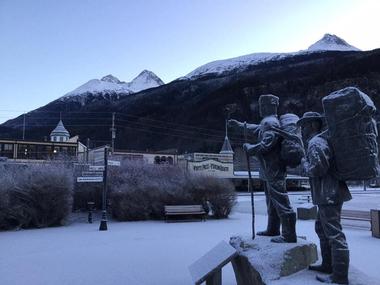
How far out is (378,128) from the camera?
5.42 m

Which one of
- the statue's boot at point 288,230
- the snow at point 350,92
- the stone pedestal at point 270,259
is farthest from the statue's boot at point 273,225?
the snow at point 350,92

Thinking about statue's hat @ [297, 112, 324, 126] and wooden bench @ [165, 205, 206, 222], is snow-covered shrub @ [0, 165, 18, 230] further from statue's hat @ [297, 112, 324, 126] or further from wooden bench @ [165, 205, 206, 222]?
statue's hat @ [297, 112, 324, 126]

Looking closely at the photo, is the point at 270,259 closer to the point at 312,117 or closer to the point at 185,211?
the point at 312,117

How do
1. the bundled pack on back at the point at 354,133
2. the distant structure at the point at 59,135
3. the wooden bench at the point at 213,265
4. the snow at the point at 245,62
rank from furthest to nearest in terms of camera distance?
the snow at the point at 245,62 < the distant structure at the point at 59,135 < the wooden bench at the point at 213,265 < the bundled pack on back at the point at 354,133

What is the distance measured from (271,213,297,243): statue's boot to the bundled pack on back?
5.40 ft

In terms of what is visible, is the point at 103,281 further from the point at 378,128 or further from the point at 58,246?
the point at 378,128

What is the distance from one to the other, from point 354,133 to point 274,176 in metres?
2.14

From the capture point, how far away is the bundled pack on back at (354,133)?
4762 mm

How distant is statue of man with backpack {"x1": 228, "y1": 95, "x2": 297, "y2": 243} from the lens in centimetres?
648

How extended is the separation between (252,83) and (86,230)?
133347 millimetres

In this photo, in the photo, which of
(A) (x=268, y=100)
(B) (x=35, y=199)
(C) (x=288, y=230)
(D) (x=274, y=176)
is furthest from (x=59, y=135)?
(C) (x=288, y=230)

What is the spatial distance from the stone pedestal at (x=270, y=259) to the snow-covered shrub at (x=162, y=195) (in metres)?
12.4

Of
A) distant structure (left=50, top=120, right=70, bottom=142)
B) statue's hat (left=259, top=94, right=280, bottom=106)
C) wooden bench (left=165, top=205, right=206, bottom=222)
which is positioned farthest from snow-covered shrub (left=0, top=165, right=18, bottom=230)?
distant structure (left=50, top=120, right=70, bottom=142)

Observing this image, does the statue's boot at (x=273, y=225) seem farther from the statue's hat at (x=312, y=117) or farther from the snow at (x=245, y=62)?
the snow at (x=245, y=62)
